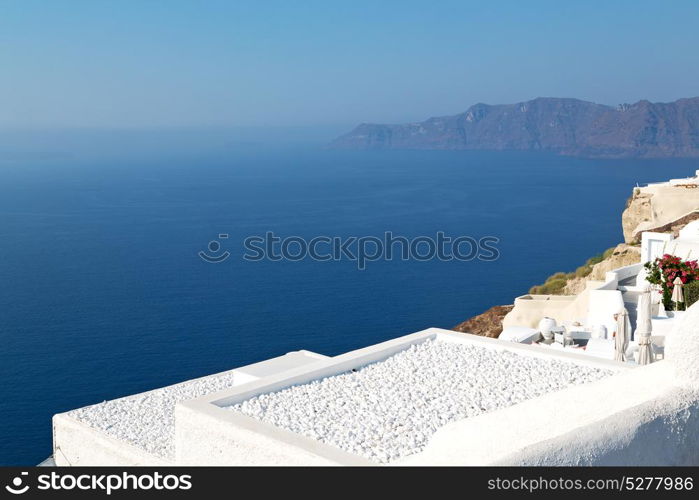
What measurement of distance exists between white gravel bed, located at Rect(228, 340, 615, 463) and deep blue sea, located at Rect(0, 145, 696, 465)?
69.1 feet

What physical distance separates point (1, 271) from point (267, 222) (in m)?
35.3

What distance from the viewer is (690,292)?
15781mm

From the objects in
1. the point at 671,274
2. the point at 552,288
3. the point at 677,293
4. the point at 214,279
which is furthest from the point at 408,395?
the point at 214,279

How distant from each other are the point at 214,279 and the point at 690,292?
1926 inches

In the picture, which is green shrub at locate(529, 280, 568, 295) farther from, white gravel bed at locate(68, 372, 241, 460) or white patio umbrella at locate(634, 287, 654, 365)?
Result: white patio umbrella at locate(634, 287, 654, 365)

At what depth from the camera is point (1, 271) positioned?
209 ft

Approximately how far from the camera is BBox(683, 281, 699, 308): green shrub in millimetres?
15734

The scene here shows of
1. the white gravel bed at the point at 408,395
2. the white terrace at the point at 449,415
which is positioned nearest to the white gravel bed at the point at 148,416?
the white terrace at the point at 449,415

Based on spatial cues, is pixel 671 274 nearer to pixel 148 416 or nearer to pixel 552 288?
pixel 148 416

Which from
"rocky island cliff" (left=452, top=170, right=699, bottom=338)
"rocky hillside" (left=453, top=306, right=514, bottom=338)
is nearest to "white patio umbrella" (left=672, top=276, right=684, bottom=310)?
"rocky hillside" (left=453, top=306, right=514, bottom=338)

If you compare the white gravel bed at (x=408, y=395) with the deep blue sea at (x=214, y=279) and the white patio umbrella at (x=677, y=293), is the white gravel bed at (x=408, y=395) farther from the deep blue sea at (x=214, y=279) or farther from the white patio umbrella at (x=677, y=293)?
the deep blue sea at (x=214, y=279)

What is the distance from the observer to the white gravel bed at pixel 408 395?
7277 mm

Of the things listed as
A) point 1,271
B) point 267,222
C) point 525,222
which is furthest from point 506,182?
point 1,271

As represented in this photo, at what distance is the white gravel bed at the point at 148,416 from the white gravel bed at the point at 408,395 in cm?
412
